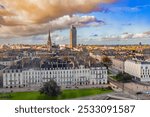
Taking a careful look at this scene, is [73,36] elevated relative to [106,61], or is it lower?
elevated

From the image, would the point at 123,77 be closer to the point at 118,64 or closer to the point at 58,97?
the point at 118,64

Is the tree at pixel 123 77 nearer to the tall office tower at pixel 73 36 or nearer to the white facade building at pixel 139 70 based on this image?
the white facade building at pixel 139 70

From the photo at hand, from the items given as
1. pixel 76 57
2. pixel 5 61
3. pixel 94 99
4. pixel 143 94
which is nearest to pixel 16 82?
pixel 5 61

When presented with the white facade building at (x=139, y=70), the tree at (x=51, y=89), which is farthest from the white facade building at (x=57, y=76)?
the white facade building at (x=139, y=70)

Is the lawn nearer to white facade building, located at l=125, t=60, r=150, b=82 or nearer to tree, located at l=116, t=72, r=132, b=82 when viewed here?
tree, located at l=116, t=72, r=132, b=82

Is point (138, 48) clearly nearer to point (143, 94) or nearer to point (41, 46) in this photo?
point (143, 94)

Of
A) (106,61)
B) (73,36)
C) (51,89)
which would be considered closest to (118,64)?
(106,61)

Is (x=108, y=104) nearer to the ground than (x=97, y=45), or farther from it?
nearer to the ground

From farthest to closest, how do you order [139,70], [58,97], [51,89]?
[139,70]
[51,89]
[58,97]
